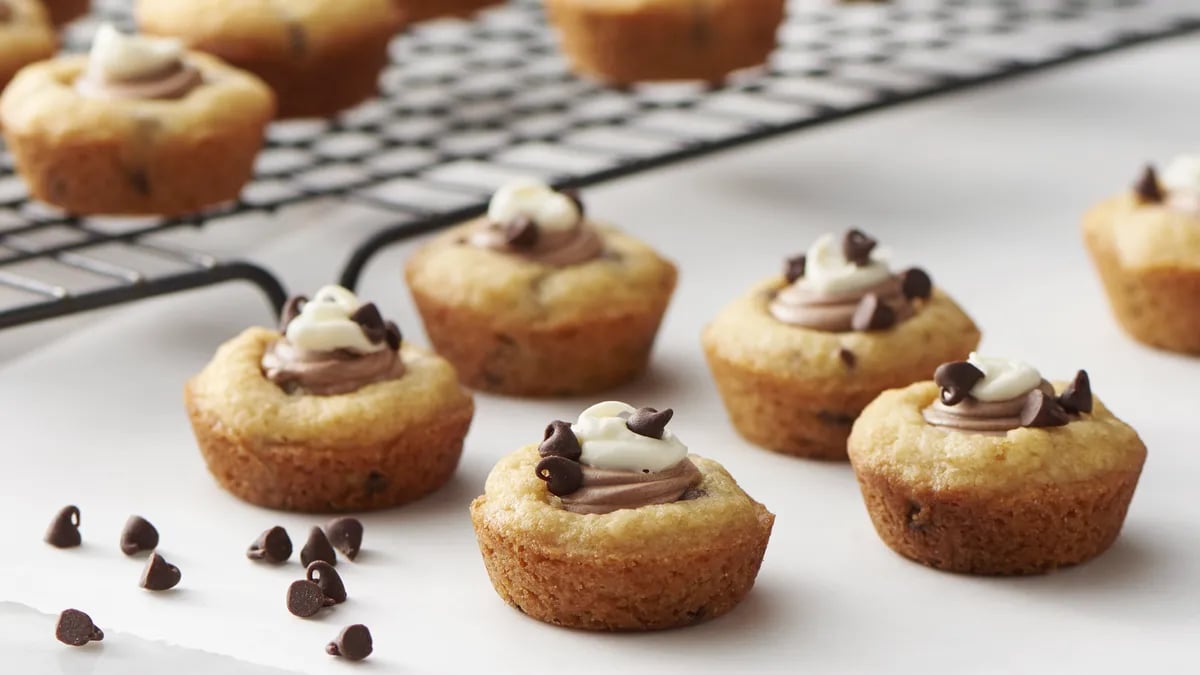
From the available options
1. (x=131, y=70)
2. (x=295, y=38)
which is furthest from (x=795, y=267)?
(x=295, y=38)

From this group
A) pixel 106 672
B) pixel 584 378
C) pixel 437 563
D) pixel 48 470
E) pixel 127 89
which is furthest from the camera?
pixel 127 89

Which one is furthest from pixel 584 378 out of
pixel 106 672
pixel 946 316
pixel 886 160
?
pixel 886 160

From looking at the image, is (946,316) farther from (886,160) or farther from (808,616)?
(886,160)

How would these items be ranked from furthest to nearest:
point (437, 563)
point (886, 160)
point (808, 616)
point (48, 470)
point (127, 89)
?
point (886, 160), point (127, 89), point (48, 470), point (437, 563), point (808, 616)

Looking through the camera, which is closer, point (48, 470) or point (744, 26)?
point (48, 470)

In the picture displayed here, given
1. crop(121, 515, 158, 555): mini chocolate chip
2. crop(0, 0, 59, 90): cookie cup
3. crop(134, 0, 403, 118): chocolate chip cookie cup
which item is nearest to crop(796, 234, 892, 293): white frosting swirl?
crop(121, 515, 158, 555): mini chocolate chip

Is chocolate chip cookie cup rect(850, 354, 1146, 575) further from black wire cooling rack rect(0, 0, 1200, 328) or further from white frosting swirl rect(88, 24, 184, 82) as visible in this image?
white frosting swirl rect(88, 24, 184, 82)
